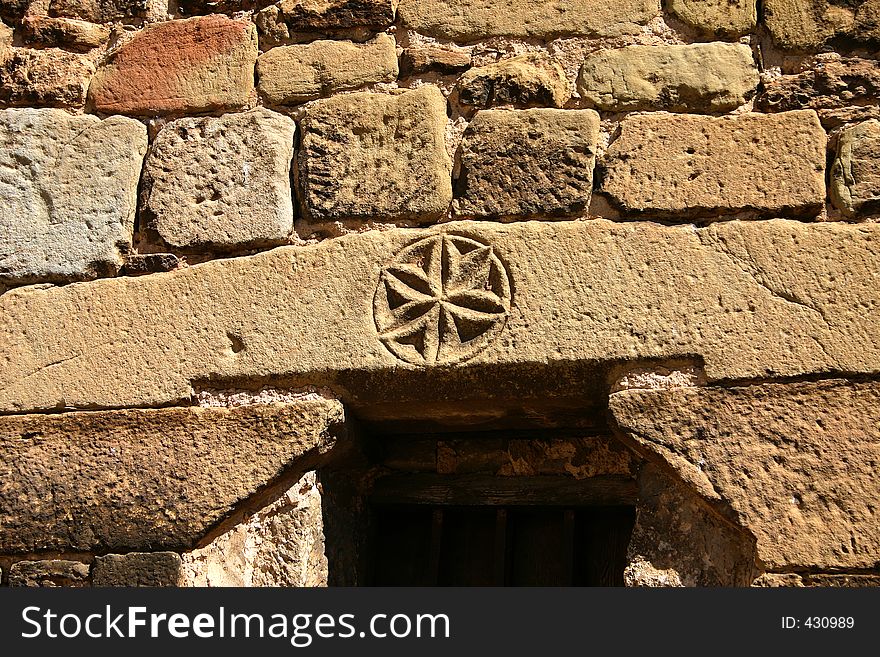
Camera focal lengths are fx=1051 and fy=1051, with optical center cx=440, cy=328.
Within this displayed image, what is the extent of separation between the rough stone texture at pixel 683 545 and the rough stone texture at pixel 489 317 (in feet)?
0.94

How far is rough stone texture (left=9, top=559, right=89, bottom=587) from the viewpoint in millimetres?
2303

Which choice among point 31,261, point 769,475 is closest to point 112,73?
point 31,261

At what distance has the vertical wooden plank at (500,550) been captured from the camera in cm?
250

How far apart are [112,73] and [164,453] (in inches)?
40.9

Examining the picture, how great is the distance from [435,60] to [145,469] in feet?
3.93

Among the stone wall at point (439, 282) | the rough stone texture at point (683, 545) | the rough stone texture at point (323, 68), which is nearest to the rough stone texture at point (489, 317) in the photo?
the stone wall at point (439, 282)

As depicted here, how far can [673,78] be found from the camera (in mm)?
2504

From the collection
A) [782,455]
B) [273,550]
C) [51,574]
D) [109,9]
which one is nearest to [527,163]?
[782,455]

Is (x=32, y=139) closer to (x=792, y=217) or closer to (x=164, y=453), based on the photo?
(x=164, y=453)

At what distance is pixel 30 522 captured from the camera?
2355 mm

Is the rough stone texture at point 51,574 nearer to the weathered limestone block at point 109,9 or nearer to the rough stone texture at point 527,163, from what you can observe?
the rough stone texture at point 527,163

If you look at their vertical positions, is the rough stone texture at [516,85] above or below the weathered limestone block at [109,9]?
below

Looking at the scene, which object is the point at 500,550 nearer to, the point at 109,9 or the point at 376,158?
the point at 376,158

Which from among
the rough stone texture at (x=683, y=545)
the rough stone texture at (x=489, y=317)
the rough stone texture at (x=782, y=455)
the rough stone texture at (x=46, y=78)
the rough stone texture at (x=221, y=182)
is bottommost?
the rough stone texture at (x=683, y=545)
